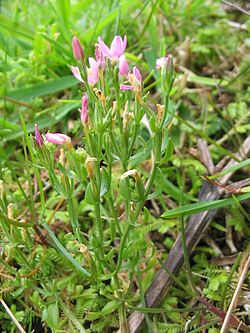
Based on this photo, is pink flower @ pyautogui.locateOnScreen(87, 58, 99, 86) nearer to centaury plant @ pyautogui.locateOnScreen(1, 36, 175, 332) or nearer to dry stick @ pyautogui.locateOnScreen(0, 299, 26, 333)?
centaury plant @ pyautogui.locateOnScreen(1, 36, 175, 332)

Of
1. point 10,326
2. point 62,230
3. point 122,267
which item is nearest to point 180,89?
point 62,230

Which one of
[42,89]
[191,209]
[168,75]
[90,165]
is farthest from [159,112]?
[42,89]

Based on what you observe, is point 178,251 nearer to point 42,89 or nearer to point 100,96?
point 100,96

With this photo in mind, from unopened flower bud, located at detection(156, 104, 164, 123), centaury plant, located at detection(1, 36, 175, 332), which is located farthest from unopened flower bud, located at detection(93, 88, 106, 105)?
unopened flower bud, located at detection(156, 104, 164, 123)

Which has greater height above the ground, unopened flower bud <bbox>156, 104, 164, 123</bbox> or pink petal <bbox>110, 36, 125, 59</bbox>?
pink petal <bbox>110, 36, 125, 59</bbox>

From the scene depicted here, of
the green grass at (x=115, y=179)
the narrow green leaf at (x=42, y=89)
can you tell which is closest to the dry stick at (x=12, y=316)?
the green grass at (x=115, y=179)

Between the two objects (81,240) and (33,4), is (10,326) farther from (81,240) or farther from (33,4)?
(33,4)

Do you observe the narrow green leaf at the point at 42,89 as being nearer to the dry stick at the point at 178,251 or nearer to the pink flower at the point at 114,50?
the dry stick at the point at 178,251

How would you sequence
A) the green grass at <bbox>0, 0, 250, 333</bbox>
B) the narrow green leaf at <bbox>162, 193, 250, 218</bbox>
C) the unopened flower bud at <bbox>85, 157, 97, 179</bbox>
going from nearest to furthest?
1. the unopened flower bud at <bbox>85, 157, 97, 179</bbox>
2. the green grass at <bbox>0, 0, 250, 333</bbox>
3. the narrow green leaf at <bbox>162, 193, 250, 218</bbox>
